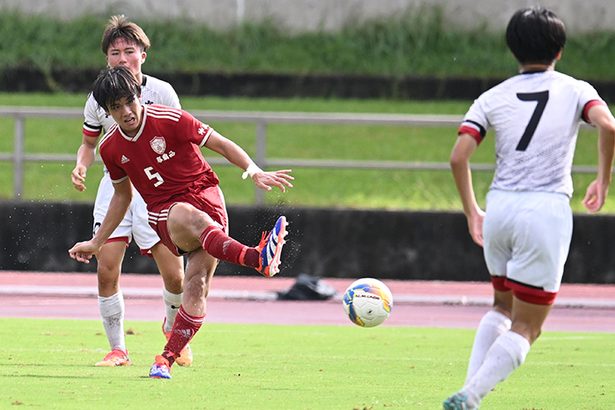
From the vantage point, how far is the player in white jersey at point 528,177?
664 cm

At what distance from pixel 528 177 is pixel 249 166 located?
2204mm

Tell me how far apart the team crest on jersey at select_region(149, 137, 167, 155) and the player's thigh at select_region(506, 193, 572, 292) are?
2.63 meters

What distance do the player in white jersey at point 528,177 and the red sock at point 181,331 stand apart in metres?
2.33

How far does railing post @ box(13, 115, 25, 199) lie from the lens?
17500mm

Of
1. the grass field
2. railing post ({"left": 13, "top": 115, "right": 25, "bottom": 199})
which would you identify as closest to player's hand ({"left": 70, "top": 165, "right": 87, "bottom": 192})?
the grass field

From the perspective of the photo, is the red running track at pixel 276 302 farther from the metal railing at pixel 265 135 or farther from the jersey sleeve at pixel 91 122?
the jersey sleeve at pixel 91 122

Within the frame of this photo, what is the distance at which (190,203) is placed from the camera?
339 inches

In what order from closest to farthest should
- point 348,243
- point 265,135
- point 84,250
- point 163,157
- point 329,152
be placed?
point 163,157 < point 84,250 < point 348,243 < point 265,135 < point 329,152

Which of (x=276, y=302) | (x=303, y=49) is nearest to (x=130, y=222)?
(x=276, y=302)

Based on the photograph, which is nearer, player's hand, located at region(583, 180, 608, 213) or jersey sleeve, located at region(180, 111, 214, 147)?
player's hand, located at region(583, 180, 608, 213)

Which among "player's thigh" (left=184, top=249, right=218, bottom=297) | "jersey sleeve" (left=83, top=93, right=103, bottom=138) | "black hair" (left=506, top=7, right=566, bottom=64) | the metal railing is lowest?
the metal railing

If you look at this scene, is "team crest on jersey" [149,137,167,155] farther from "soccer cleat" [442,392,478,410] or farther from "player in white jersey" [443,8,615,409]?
"soccer cleat" [442,392,478,410]

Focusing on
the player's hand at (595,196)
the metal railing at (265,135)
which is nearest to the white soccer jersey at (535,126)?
the player's hand at (595,196)

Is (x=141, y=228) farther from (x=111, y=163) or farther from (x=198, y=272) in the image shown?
(x=198, y=272)
